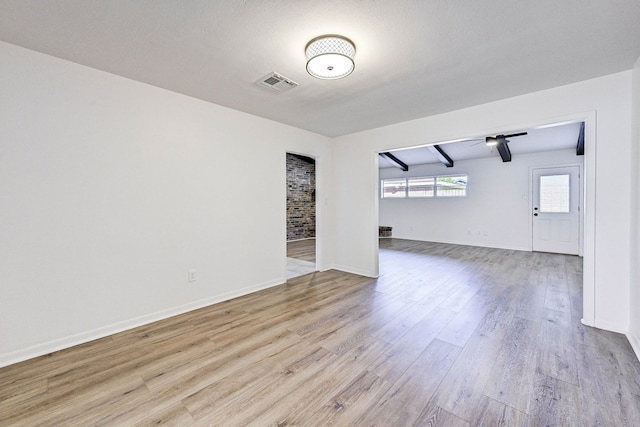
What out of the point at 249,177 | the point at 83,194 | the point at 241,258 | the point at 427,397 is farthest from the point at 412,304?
the point at 83,194

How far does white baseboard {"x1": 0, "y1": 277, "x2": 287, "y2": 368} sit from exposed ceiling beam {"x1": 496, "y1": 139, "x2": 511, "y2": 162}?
6096 millimetres

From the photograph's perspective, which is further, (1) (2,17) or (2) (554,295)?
(2) (554,295)

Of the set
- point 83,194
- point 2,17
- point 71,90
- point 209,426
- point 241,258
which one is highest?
point 2,17

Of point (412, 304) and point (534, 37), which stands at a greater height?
point (534, 37)

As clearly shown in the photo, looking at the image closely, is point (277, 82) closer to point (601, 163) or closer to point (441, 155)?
point (601, 163)

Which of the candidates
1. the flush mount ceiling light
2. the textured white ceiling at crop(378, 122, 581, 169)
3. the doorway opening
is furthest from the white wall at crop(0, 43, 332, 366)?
the doorway opening

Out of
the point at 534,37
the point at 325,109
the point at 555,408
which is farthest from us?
the point at 325,109

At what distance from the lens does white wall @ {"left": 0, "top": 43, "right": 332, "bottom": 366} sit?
203cm

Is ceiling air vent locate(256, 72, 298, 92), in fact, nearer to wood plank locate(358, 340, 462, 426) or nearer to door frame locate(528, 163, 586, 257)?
wood plank locate(358, 340, 462, 426)

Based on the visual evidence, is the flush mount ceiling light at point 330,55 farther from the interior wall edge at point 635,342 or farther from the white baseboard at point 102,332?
the interior wall edge at point 635,342

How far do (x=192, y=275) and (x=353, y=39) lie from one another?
2877 millimetres

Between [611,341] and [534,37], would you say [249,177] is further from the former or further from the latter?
[611,341]

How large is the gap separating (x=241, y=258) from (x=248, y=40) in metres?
2.50

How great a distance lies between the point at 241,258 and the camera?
11.3 feet
